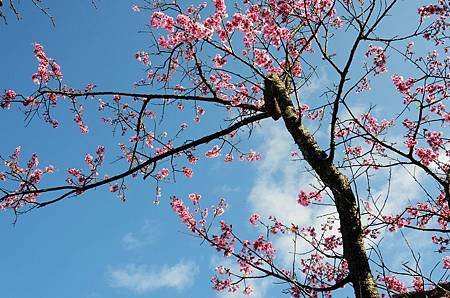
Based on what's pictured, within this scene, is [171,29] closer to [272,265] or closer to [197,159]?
[197,159]

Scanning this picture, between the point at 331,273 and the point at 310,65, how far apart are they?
3125mm

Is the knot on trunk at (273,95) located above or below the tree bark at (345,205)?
above

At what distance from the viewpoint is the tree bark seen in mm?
4859

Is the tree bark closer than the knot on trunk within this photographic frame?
Yes

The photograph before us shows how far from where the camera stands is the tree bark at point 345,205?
15.9ft

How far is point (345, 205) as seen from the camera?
5.28 m

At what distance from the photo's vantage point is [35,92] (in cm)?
737

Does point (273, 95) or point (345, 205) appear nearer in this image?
point (345, 205)

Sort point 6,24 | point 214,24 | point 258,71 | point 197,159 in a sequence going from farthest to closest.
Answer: point 197,159 → point 214,24 → point 258,71 → point 6,24

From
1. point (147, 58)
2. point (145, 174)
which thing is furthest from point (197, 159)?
point (147, 58)

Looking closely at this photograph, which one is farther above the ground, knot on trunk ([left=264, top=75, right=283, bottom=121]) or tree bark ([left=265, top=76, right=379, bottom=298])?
knot on trunk ([left=264, top=75, right=283, bottom=121])

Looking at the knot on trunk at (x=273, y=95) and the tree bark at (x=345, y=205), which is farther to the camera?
the knot on trunk at (x=273, y=95)

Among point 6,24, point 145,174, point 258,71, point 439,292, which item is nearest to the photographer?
point 439,292

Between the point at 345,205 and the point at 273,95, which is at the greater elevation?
the point at 273,95
